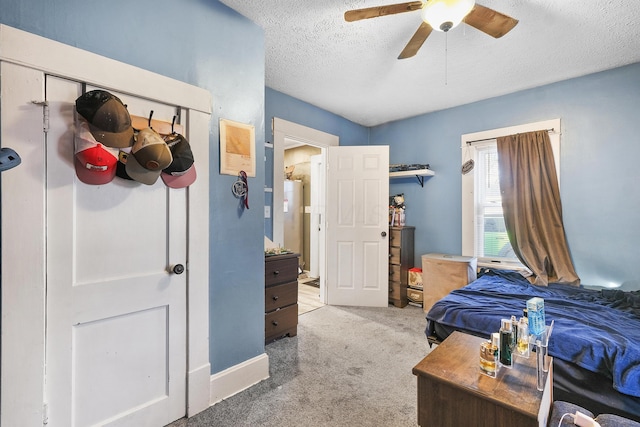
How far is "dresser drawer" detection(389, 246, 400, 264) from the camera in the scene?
3.74 metres

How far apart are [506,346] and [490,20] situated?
1689mm

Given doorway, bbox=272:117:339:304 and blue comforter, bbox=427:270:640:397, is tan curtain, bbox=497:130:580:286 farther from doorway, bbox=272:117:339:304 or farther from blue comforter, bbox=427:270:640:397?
doorway, bbox=272:117:339:304

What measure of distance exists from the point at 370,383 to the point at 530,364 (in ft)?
3.56

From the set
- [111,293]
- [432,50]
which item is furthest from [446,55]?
[111,293]

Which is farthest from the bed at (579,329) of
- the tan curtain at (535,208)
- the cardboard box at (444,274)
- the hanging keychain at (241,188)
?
the hanging keychain at (241,188)

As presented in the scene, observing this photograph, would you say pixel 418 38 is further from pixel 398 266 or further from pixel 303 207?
pixel 303 207

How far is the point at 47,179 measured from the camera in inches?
50.7

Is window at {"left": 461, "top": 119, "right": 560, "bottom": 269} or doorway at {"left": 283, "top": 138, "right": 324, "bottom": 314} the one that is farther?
doorway at {"left": 283, "top": 138, "right": 324, "bottom": 314}

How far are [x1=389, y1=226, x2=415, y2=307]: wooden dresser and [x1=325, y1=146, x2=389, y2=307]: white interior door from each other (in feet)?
0.40

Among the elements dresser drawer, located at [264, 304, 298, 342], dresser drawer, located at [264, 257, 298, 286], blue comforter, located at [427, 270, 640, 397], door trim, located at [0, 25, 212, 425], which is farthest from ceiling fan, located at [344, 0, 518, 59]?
dresser drawer, located at [264, 304, 298, 342]

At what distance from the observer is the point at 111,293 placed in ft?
4.75

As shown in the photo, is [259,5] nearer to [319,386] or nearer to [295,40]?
[295,40]

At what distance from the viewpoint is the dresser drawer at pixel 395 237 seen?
3.74m

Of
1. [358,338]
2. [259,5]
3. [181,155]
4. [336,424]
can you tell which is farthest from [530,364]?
[259,5]
